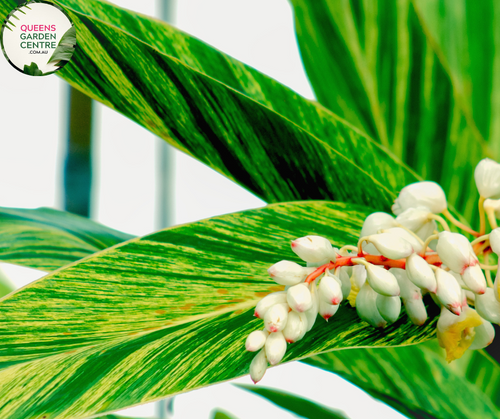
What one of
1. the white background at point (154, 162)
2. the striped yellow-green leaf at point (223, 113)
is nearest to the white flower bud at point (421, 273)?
the striped yellow-green leaf at point (223, 113)

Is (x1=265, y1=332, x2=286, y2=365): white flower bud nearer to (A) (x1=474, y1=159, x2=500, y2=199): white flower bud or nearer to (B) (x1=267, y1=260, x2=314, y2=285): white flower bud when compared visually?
(B) (x1=267, y1=260, x2=314, y2=285): white flower bud

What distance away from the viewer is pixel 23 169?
1316mm

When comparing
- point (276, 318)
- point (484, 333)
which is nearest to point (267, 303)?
point (276, 318)

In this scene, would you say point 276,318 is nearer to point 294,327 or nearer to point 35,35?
point 294,327

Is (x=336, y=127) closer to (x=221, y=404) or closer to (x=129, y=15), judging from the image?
(x=129, y=15)

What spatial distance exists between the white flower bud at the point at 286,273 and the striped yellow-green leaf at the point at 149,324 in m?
0.03

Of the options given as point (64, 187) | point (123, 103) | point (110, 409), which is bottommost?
point (64, 187)

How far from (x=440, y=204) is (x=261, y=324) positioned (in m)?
0.11

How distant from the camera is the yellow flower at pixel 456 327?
0.65 ft

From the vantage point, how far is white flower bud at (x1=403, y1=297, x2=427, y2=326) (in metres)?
0.20

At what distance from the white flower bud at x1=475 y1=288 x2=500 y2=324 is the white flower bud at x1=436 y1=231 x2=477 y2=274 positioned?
0.02 meters

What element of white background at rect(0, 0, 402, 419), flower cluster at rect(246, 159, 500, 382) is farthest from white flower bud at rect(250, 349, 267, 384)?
white background at rect(0, 0, 402, 419)

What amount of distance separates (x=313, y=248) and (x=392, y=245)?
0.03 m

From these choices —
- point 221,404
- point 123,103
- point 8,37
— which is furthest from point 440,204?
point 221,404
